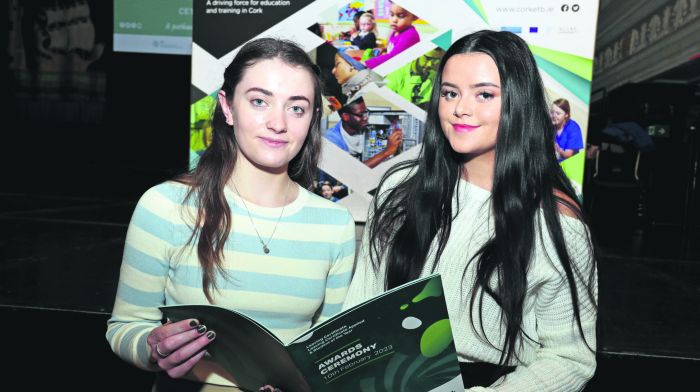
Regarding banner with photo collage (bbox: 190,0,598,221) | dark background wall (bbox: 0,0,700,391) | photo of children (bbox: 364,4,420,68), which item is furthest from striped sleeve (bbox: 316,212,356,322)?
photo of children (bbox: 364,4,420,68)

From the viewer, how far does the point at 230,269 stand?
4.14ft

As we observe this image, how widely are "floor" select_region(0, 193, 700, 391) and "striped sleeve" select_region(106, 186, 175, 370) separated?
3.82ft

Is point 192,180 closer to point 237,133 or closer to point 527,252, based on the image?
point 237,133

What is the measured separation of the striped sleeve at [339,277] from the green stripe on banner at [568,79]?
229 cm

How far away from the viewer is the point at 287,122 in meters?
1.27

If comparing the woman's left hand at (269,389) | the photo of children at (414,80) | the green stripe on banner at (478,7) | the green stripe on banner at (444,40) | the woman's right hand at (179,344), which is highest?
the green stripe on banner at (478,7)

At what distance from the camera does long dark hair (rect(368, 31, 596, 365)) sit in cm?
120

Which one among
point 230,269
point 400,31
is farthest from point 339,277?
point 400,31

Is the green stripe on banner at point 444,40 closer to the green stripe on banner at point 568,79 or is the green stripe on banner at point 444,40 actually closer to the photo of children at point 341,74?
the photo of children at point 341,74

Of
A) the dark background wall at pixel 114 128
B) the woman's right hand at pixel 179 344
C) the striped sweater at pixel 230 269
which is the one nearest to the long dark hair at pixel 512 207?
the striped sweater at pixel 230 269

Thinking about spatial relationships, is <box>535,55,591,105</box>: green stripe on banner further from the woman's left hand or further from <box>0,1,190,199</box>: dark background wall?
<box>0,1,190,199</box>: dark background wall

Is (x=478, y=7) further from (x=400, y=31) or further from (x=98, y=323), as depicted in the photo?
(x=98, y=323)

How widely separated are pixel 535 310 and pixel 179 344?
66 cm

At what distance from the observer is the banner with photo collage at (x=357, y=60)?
3.45 metres
